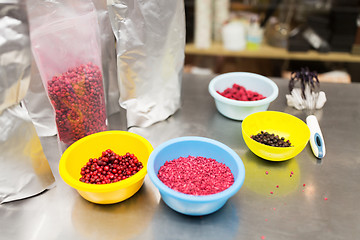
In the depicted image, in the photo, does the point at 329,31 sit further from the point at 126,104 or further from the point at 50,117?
the point at 50,117

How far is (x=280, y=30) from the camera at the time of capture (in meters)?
2.14

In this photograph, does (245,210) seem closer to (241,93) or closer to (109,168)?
(109,168)

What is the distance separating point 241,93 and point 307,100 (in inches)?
9.6

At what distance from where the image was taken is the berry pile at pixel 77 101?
921 mm

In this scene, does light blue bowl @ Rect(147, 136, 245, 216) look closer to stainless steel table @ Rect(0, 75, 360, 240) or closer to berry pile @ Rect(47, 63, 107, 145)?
stainless steel table @ Rect(0, 75, 360, 240)

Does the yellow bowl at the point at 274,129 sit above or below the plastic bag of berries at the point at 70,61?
below

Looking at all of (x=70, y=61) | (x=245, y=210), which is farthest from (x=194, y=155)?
(x=70, y=61)

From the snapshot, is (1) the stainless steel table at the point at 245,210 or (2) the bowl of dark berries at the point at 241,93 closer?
(1) the stainless steel table at the point at 245,210

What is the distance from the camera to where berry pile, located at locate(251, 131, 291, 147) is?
0.97 m

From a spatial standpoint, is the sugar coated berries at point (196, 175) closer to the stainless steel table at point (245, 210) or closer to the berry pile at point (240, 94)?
the stainless steel table at point (245, 210)

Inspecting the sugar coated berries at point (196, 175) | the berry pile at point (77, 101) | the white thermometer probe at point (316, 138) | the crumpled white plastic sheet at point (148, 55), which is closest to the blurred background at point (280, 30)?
the crumpled white plastic sheet at point (148, 55)

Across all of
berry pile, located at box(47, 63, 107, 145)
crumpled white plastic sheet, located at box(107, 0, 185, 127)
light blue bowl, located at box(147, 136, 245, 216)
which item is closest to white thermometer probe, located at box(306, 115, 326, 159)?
light blue bowl, located at box(147, 136, 245, 216)

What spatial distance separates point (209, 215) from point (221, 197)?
111 millimetres

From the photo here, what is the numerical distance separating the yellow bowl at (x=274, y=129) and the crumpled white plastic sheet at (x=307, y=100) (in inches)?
6.9
